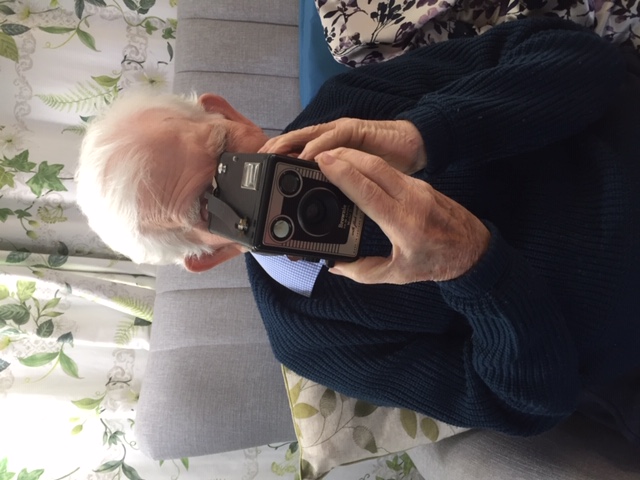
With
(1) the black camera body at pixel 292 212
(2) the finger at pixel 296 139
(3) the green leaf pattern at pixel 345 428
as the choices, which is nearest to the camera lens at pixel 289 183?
(1) the black camera body at pixel 292 212

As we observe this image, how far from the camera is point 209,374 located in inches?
49.9

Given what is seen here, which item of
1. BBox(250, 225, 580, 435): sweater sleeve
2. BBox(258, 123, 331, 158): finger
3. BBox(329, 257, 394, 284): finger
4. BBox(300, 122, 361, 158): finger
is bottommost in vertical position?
BBox(250, 225, 580, 435): sweater sleeve

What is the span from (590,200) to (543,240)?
3.8 inches

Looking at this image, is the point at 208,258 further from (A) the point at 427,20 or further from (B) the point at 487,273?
(A) the point at 427,20

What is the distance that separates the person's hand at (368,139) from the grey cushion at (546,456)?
0.59 metres

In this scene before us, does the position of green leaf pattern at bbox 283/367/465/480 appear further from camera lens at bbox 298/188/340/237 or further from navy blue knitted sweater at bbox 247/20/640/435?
camera lens at bbox 298/188/340/237

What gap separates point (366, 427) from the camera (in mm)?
1057

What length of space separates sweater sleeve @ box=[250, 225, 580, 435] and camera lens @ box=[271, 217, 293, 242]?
0.22 m

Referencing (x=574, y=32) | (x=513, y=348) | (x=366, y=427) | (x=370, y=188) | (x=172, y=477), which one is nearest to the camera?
(x=370, y=188)

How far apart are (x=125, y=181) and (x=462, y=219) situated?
1.62 ft

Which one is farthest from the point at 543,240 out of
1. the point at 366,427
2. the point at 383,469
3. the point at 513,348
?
the point at 383,469

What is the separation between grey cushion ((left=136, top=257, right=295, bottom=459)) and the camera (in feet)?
4.03

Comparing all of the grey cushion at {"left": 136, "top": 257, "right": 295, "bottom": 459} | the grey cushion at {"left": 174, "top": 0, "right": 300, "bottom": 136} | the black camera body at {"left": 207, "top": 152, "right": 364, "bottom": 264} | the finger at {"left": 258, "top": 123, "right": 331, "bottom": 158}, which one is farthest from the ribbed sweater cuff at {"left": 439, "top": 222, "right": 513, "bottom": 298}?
the grey cushion at {"left": 174, "top": 0, "right": 300, "bottom": 136}

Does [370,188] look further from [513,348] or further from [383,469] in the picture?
[383,469]
